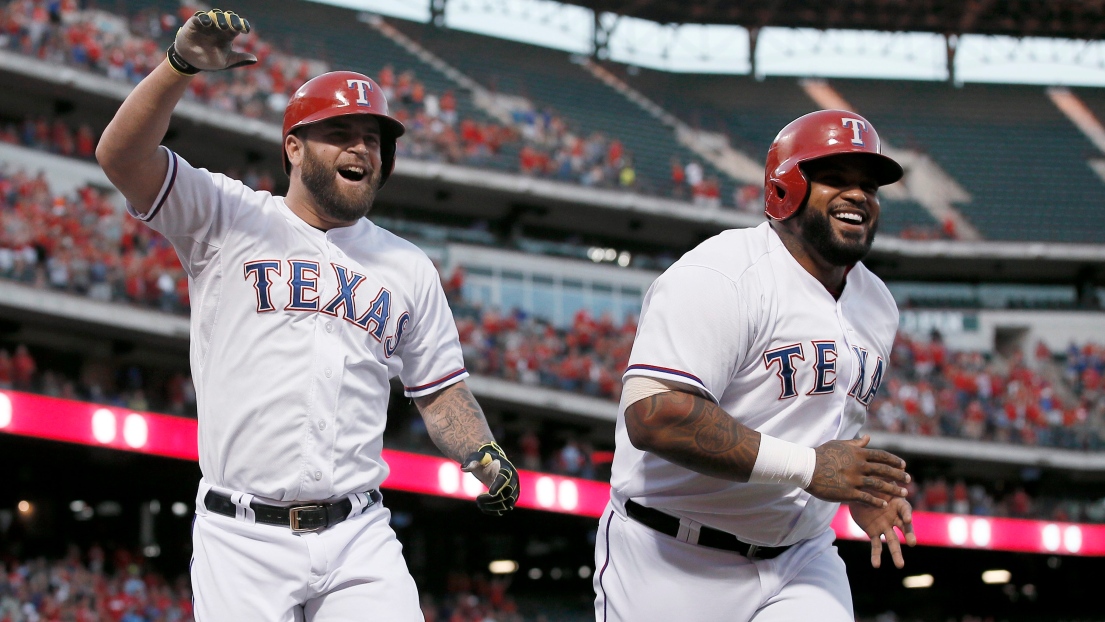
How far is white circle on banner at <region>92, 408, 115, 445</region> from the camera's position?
639 inches

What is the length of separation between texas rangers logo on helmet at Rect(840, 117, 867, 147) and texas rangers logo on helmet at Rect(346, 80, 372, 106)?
180 cm

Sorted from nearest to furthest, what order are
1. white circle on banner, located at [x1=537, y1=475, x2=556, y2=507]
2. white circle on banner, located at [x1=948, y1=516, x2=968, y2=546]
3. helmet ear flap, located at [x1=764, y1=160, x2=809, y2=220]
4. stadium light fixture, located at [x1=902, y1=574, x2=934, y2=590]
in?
helmet ear flap, located at [x1=764, y1=160, x2=809, y2=220] → white circle on banner, located at [x1=537, y1=475, x2=556, y2=507] → white circle on banner, located at [x1=948, y1=516, x2=968, y2=546] → stadium light fixture, located at [x1=902, y1=574, x2=934, y2=590]

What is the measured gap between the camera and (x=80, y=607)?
Result: 15156 millimetres

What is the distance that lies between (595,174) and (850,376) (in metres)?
28.1

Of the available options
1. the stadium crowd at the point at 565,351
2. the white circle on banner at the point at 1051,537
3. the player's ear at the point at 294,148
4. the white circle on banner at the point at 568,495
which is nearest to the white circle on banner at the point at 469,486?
the white circle on banner at the point at 568,495

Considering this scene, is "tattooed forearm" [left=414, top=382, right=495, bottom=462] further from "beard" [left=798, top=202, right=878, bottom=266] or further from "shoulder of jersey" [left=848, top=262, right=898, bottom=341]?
"shoulder of jersey" [left=848, top=262, right=898, bottom=341]

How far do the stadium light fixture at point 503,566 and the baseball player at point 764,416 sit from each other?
22.7 meters

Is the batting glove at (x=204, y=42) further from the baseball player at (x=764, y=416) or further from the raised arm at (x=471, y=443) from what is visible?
the baseball player at (x=764, y=416)

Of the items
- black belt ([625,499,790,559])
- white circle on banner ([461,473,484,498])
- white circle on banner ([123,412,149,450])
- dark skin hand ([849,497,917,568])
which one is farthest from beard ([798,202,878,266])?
white circle on banner ([461,473,484,498])

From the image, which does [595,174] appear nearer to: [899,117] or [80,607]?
[899,117]

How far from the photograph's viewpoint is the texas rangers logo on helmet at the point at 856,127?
14.4 feet

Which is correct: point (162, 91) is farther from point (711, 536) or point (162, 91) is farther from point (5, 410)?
point (5, 410)

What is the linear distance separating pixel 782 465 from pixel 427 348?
1.53m

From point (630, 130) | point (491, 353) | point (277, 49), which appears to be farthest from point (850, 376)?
point (630, 130)
